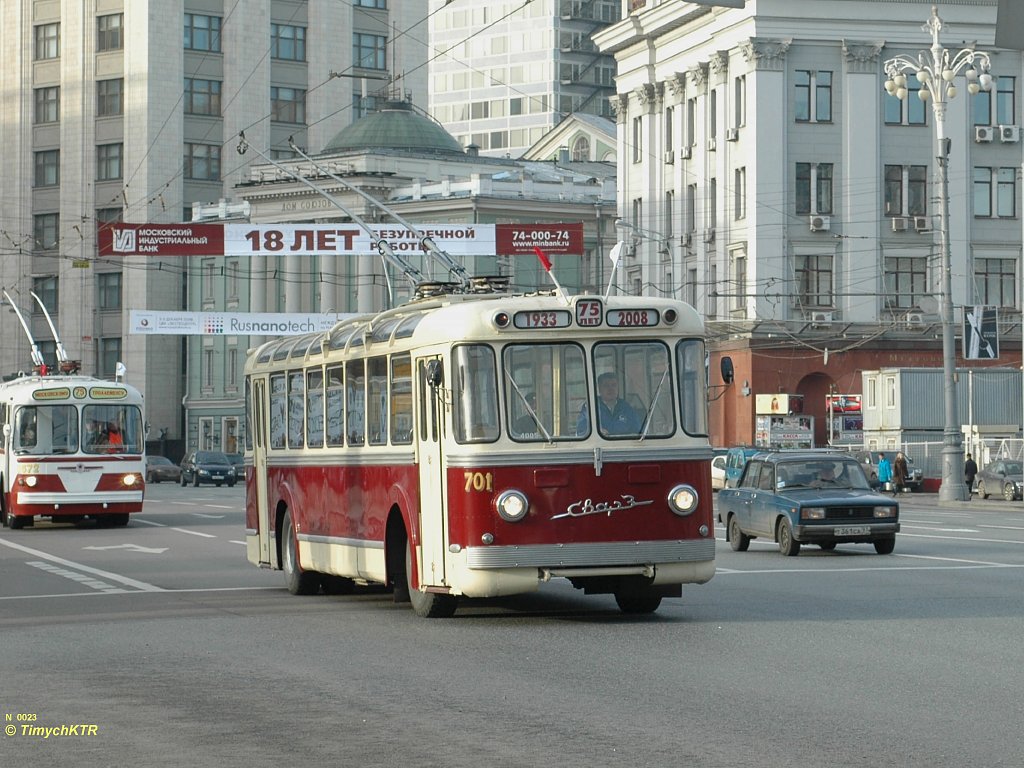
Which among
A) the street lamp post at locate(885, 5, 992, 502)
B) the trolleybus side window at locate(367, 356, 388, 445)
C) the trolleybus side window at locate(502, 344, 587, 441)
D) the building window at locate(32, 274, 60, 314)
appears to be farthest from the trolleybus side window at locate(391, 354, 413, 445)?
the building window at locate(32, 274, 60, 314)

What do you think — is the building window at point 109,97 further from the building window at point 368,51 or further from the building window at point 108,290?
the building window at point 368,51

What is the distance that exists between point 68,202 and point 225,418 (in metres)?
14.2

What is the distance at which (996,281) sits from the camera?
73062 millimetres

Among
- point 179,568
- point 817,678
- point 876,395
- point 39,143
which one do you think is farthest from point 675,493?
point 39,143

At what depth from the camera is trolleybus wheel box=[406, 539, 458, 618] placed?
669 inches

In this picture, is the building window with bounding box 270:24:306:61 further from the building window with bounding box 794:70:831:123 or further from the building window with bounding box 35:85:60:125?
the building window with bounding box 794:70:831:123

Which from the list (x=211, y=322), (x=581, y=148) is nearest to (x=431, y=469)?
(x=211, y=322)

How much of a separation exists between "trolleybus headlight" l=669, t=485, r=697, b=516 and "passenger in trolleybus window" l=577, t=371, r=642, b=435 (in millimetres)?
582

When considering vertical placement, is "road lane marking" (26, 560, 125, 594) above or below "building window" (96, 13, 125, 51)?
below

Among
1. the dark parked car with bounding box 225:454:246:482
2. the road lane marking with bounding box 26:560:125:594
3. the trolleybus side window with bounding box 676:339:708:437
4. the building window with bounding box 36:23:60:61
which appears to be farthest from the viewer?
the building window with bounding box 36:23:60:61

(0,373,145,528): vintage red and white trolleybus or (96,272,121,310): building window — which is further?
(96,272,121,310): building window

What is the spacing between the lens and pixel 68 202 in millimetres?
103000

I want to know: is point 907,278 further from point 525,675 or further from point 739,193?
point 525,675

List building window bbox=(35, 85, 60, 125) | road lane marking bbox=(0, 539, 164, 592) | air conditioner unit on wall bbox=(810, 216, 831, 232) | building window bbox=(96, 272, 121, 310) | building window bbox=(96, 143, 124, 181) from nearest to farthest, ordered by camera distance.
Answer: road lane marking bbox=(0, 539, 164, 592), air conditioner unit on wall bbox=(810, 216, 831, 232), building window bbox=(96, 143, 124, 181), building window bbox=(96, 272, 121, 310), building window bbox=(35, 85, 60, 125)
